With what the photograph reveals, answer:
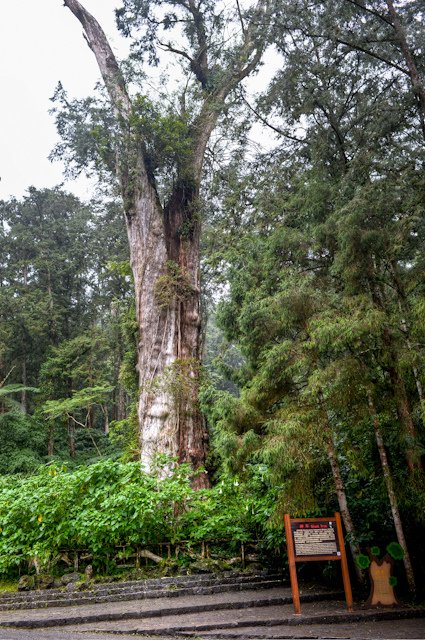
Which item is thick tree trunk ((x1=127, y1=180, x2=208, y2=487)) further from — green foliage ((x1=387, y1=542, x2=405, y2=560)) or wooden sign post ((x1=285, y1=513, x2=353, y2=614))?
green foliage ((x1=387, y1=542, x2=405, y2=560))

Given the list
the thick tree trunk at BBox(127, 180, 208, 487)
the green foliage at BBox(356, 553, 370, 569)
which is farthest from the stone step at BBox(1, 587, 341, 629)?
the thick tree trunk at BBox(127, 180, 208, 487)

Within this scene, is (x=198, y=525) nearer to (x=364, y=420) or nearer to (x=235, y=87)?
(x=364, y=420)

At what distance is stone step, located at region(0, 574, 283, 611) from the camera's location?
6.12 meters

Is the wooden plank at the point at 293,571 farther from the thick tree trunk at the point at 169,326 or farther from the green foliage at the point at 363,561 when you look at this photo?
the thick tree trunk at the point at 169,326

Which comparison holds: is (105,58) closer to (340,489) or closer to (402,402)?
(402,402)

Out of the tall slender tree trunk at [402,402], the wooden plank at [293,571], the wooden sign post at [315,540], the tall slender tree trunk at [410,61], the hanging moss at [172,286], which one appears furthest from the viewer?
the hanging moss at [172,286]

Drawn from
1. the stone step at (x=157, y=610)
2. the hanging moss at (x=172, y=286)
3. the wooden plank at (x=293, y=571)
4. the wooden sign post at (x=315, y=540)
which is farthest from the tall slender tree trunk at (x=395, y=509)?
the hanging moss at (x=172, y=286)

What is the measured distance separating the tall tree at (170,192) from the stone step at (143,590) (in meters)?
2.96

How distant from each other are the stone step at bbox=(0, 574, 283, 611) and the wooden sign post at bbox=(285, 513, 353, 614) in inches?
52.8

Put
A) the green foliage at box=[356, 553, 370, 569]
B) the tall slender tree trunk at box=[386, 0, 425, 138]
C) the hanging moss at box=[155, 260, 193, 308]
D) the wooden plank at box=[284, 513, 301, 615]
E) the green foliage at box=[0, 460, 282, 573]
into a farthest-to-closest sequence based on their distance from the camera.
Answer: the hanging moss at box=[155, 260, 193, 308] < the green foliage at box=[0, 460, 282, 573] < the tall slender tree trunk at box=[386, 0, 425, 138] < the green foliage at box=[356, 553, 370, 569] < the wooden plank at box=[284, 513, 301, 615]

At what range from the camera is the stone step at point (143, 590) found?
6125 millimetres

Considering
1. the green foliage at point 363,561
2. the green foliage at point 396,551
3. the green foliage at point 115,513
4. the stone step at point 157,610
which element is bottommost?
the stone step at point 157,610

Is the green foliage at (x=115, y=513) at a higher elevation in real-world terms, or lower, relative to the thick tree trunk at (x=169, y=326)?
lower

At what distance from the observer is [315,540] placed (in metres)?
5.50
